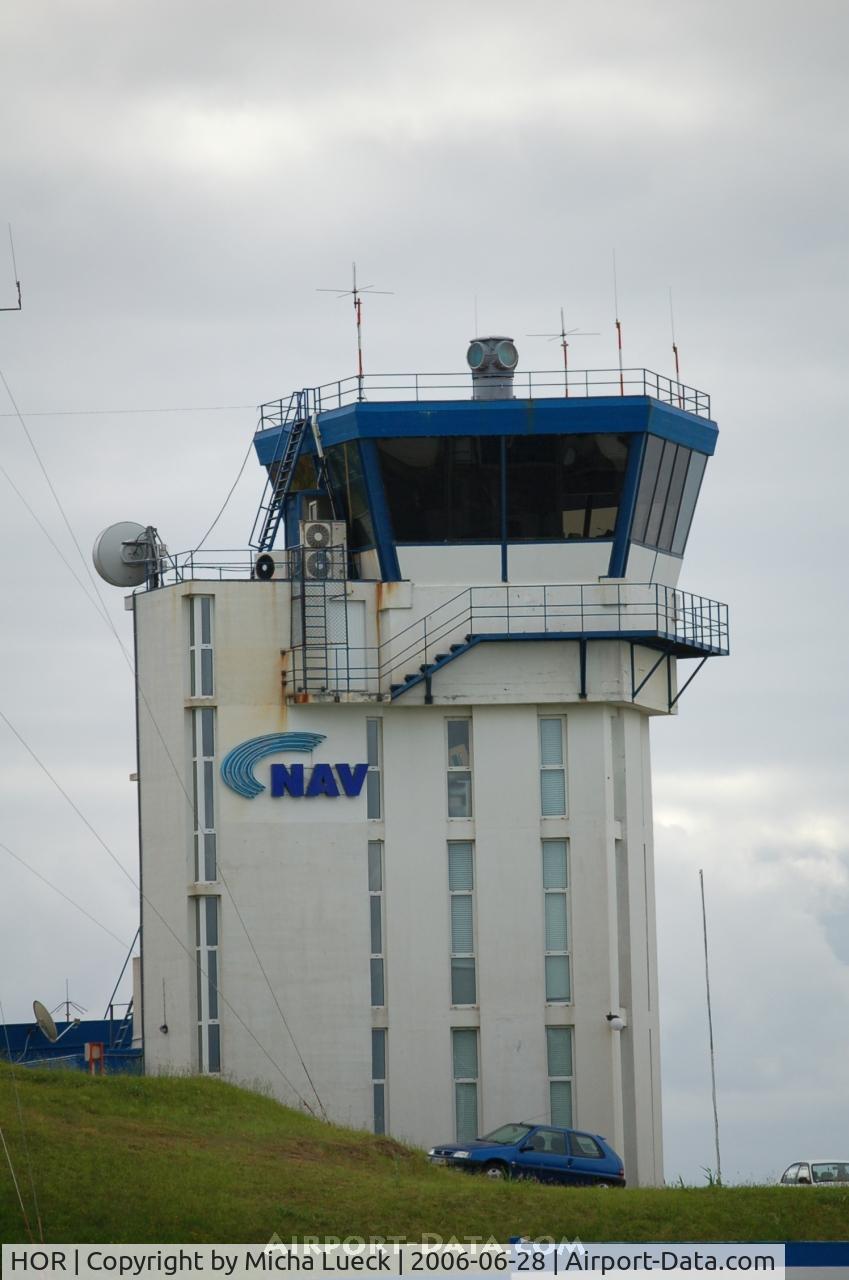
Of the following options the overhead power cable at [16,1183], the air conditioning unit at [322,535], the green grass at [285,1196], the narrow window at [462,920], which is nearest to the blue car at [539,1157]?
the green grass at [285,1196]

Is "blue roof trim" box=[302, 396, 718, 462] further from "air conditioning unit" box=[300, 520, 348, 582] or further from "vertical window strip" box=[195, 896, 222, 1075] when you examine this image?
"vertical window strip" box=[195, 896, 222, 1075]

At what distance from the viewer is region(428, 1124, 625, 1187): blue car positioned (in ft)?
135

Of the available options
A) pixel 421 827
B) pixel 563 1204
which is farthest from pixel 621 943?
pixel 563 1204

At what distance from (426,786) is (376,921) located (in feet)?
9.99

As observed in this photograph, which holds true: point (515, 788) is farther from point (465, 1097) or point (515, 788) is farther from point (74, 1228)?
point (74, 1228)

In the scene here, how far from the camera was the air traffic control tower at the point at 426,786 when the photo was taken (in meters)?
49.1

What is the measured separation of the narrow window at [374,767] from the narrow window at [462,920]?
69.0 inches

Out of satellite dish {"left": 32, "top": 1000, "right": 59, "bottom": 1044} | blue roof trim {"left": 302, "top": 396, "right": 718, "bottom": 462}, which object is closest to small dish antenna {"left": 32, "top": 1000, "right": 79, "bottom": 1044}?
satellite dish {"left": 32, "top": 1000, "right": 59, "bottom": 1044}

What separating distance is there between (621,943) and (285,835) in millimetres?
7667

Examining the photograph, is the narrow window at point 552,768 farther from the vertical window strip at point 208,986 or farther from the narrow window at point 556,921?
the vertical window strip at point 208,986

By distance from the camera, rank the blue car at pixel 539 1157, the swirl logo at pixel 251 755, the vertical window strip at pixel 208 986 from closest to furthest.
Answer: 1. the blue car at pixel 539 1157
2. the vertical window strip at pixel 208 986
3. the swirl logo at pixel 251 755

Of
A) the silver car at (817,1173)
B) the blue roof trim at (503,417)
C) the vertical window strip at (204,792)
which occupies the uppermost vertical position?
the blue roof trim at (503,417)

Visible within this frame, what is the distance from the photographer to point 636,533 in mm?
51625

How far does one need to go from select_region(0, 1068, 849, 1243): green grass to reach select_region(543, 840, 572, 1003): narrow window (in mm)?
9142
